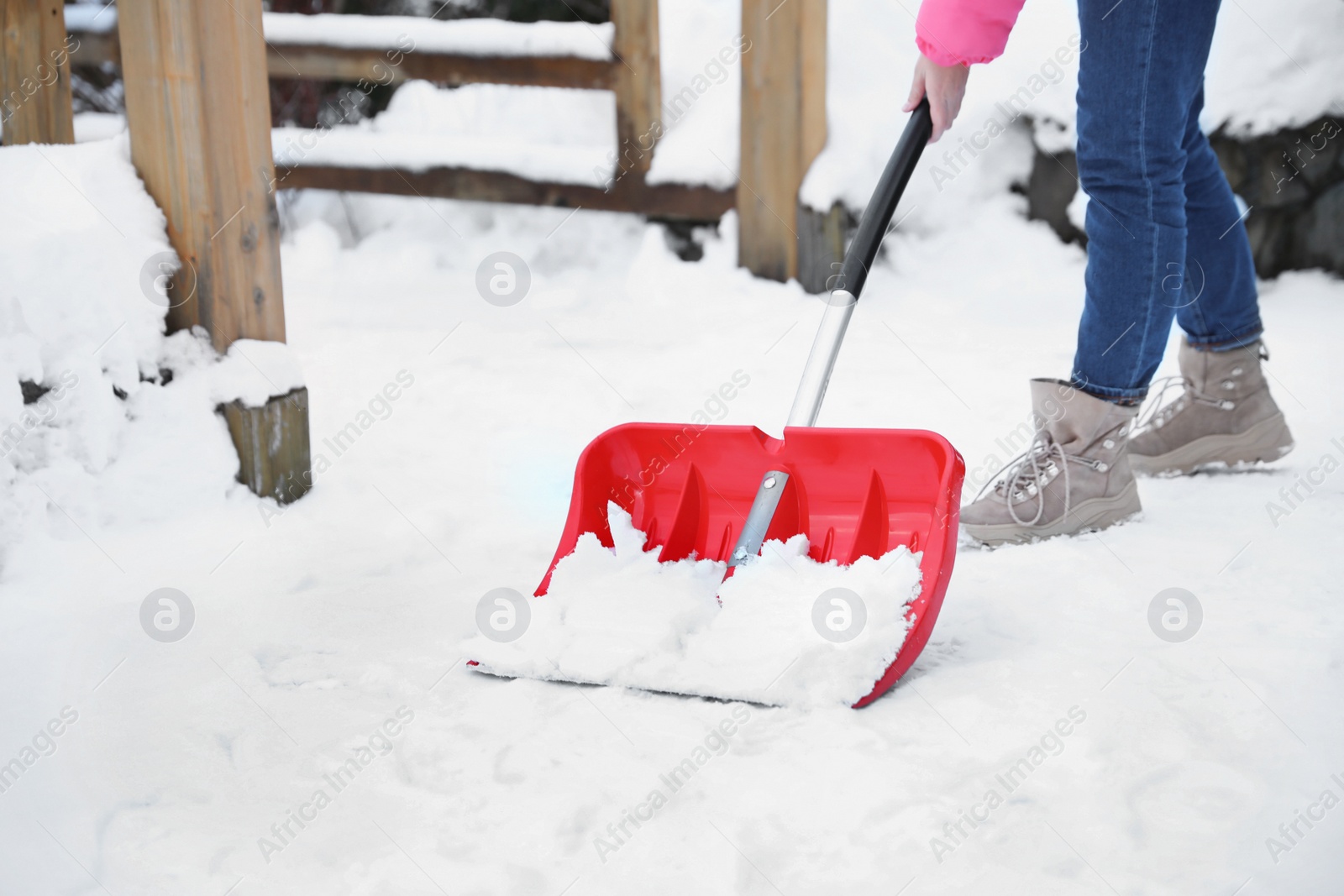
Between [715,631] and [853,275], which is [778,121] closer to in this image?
[853,275]

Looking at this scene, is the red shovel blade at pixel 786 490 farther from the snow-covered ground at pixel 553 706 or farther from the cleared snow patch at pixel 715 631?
the snow-covered ground at pixel 553 706

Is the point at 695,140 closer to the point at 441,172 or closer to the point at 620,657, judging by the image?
the point at 441,172

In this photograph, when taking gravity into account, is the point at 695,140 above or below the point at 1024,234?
above

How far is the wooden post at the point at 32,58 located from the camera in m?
2.35

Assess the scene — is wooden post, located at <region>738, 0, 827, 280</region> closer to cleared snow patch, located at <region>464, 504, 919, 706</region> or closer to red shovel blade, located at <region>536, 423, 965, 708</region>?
red shovel blade, located at <region>536, 423, 965, 708</region>

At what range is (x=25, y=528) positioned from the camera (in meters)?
1.62

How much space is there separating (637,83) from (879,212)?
2265mm

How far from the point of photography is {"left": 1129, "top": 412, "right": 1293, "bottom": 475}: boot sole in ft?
6.50

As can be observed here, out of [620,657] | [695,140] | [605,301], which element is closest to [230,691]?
[620,657]

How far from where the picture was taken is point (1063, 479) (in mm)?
1753

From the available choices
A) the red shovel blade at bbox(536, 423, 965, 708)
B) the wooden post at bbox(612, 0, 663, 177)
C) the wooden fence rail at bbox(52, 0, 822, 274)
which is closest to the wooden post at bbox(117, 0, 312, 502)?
the red shovel blade at bbox(536, 423, 965, 708)

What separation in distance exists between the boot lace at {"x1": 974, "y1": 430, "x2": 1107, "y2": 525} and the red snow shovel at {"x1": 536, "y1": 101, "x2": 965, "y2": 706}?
40cm

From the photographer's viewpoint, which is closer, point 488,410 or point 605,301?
point 488,410

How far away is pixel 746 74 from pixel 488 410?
150 centimetres
